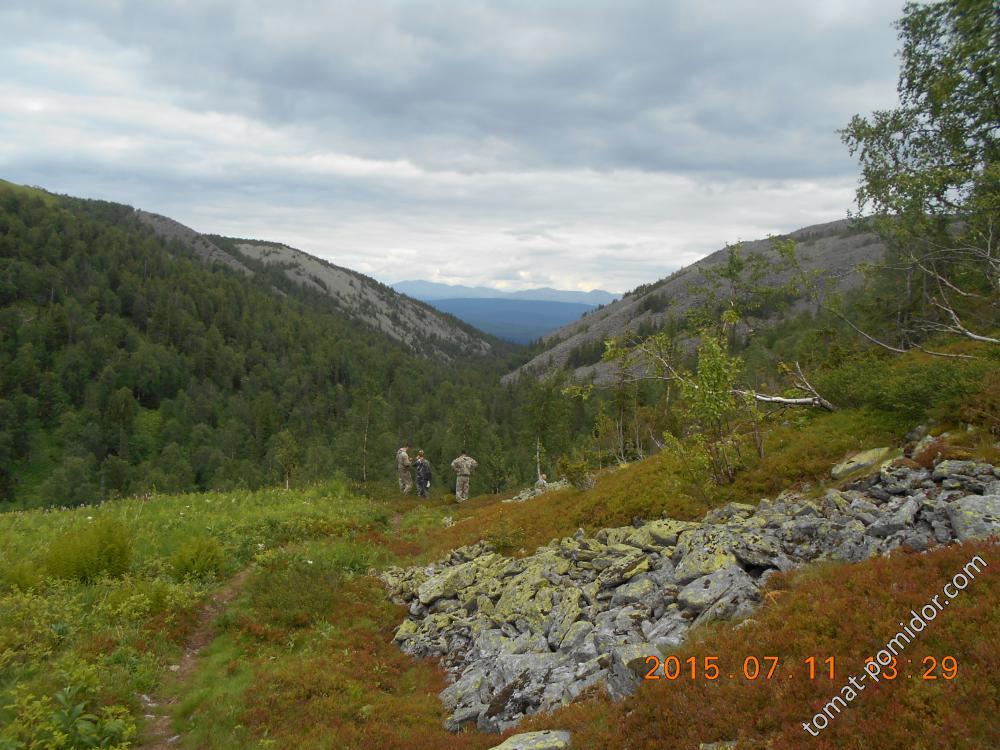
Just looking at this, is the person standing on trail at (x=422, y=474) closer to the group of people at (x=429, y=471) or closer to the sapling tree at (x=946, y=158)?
the group of people at (x=429, y=471)

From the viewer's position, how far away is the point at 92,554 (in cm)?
1404

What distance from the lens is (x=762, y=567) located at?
10.4m

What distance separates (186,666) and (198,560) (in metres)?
4.97

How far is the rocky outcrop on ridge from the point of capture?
8852 millimetres

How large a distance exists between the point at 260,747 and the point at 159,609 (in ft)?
21.3

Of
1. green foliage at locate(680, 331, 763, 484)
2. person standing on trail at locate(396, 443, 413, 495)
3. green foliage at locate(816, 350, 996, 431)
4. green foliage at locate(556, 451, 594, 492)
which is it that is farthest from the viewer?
person standing on trail at locate(396, 443, 413, 495)

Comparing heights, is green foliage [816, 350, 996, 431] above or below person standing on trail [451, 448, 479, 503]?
above

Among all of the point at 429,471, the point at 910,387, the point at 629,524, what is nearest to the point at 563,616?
the point at 629,524

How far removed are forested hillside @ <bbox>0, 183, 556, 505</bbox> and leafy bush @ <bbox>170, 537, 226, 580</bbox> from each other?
58.8 meters

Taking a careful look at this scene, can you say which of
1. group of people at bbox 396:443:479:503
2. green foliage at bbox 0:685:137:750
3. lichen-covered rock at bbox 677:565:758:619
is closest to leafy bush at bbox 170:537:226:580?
green foliage at bbox 0:685:137:750

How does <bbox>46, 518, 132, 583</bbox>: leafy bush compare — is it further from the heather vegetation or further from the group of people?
the group of people

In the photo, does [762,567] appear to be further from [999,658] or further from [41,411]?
[41,411]

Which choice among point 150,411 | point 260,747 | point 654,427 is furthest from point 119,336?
point 260,747

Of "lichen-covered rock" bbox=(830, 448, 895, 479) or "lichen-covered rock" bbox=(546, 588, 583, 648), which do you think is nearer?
"lichen-covered rock" bbox=(546, 588, 583, 648)
